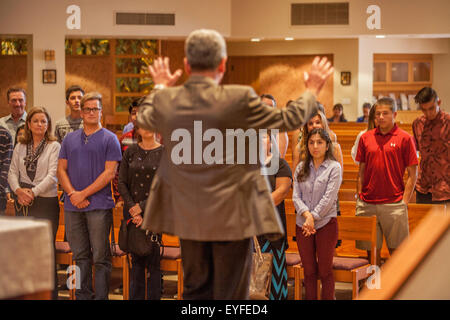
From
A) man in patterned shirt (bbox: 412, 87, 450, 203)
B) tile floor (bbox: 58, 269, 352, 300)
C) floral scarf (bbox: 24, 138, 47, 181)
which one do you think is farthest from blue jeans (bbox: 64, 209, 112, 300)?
man in patterned shirt (bbox: 412, 87, 450, 203)

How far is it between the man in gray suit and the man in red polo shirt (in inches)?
94.0

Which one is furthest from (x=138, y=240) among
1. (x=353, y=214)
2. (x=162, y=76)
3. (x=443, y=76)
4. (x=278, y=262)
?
(x=443, y=76)

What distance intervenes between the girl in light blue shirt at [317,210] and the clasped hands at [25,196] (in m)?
1.81

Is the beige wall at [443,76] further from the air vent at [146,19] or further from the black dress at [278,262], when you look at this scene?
the black dress at [278,262]

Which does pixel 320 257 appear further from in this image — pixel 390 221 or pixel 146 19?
pixel 146 19

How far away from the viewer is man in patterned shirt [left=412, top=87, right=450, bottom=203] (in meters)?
5.11

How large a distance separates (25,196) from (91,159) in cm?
59

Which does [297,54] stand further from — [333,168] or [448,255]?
[448,255]

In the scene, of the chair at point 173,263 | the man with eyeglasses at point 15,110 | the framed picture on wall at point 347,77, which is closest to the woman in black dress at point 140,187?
the chair at point 173,263

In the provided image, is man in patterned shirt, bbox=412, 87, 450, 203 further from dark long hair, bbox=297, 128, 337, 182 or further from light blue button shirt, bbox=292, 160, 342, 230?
light blue button shirt, bbox=292, 160, 342, 230

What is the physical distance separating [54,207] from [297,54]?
1061 centimetres

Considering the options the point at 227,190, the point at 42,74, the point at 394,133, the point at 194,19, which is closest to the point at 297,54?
the point at 194,19

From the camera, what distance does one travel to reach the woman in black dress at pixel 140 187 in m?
4.26
